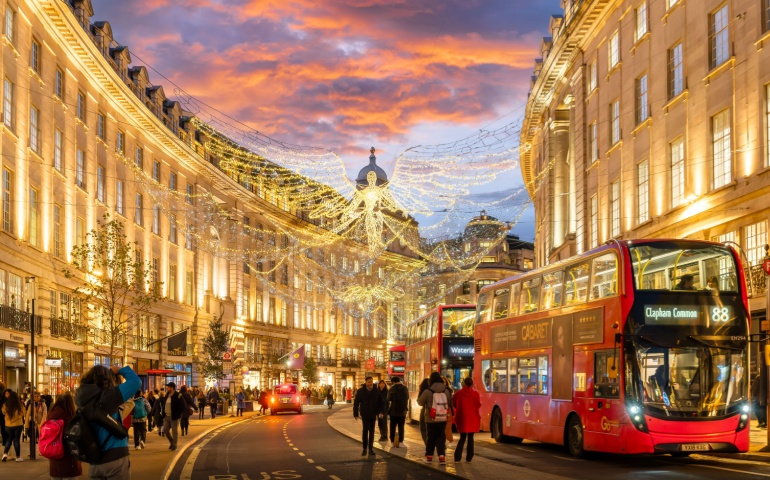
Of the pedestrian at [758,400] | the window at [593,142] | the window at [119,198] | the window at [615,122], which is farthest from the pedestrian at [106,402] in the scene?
the window at [119,198]

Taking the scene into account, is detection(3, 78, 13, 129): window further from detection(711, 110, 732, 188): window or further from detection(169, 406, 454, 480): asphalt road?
detection(711, 110, 732, 188): window

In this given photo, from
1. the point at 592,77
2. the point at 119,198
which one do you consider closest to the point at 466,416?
the point at 592,77

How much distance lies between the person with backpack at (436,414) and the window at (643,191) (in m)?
20.2

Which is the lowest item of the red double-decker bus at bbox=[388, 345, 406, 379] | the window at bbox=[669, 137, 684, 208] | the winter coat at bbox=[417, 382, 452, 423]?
the red double-decker bus at bbox=[388, 345, 406, 379]

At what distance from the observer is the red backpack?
1012 centimetres

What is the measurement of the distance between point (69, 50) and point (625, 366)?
31.9 metres

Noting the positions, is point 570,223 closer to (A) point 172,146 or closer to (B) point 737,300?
(A) point 172,146

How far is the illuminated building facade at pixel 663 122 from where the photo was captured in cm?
Result: 3048

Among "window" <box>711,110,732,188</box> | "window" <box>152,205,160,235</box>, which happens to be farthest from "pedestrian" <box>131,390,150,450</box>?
"window" <box>152,205,160,235</box>

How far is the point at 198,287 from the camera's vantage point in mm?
69125

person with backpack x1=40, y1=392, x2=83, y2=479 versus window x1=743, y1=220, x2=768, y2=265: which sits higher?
window x1=743, y1=220, x2=768, y2=265

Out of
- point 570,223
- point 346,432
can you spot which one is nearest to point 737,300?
point 346,432

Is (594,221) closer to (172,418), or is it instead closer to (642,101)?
(642,101)

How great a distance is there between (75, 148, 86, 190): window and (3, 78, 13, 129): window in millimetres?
8998
